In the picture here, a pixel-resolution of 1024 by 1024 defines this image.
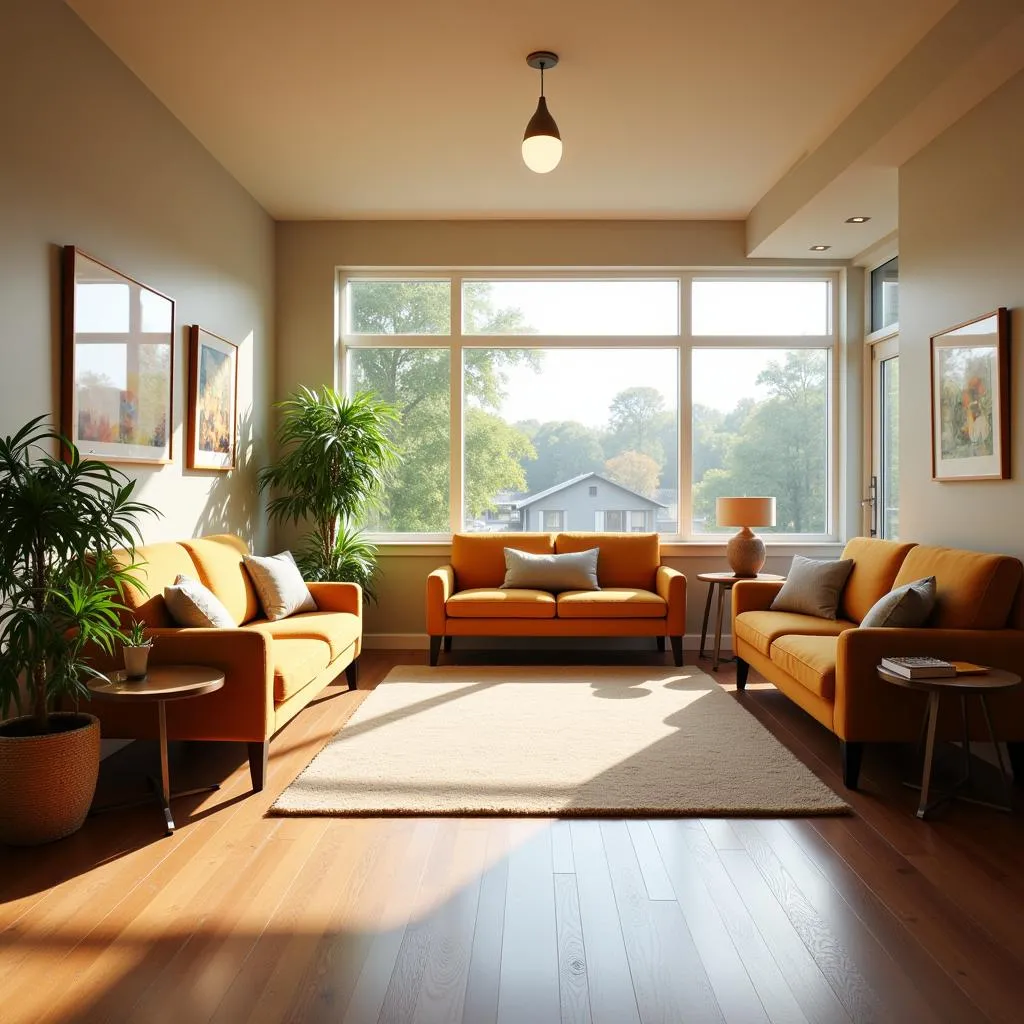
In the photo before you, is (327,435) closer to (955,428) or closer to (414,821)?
(414,821)

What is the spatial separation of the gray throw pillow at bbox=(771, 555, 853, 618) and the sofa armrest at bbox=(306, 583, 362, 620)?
249 cm

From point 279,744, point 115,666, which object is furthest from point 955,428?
point 115,666

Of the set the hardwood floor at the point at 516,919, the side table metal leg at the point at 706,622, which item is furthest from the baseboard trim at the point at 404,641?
the hardwood floor at the point at 516,919

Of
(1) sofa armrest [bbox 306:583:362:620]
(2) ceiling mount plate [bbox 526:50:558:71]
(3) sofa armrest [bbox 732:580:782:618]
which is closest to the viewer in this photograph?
(2) ceiling mount plate [bbox 526:50:558:71]

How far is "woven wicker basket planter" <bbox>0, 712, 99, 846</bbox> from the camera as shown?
272cm

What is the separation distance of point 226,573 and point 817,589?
3.22 m

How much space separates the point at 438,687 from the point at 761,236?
3.77 m

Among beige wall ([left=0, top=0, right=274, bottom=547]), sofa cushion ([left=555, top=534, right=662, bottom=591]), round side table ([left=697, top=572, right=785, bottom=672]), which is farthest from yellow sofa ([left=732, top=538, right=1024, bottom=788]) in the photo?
beige wall ([left=0, top=0, right=274, bottom=547])

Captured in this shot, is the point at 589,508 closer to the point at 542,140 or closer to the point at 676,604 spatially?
the point at 676,604

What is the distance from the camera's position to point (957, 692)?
298 cm

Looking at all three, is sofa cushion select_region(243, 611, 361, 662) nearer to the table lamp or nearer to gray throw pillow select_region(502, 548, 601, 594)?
gray throw pillow select_region(502, 548, 601, 594)

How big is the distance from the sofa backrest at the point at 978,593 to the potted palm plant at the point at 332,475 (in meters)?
3.63

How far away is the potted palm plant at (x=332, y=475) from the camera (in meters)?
5.79

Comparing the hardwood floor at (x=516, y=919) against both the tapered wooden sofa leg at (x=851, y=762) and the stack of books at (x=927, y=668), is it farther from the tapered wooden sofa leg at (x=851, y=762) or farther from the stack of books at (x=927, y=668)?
the stack of books at (x=927, y=668)
